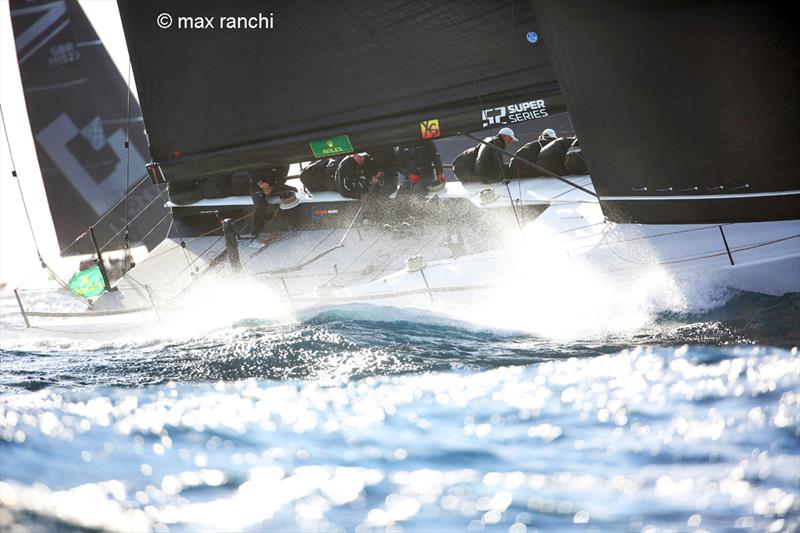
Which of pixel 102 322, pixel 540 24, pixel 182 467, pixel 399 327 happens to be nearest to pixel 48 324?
pixel 102 322

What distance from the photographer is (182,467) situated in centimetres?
315

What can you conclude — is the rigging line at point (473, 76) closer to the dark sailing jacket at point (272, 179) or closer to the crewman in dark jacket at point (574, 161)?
the crewman in dark jacket at point (574, 161)

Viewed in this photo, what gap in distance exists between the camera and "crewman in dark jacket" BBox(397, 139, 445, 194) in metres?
5.60

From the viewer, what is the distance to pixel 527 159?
5.42m

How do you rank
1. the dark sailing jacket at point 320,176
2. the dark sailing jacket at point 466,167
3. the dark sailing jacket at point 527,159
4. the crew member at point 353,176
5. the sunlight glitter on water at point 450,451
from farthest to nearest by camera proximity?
the dark sailing jacket at point 320,176 → the crew member at point 353,176 → the dark sailing jacket at point 466,167 → the dark sailing jacket at point 527,159 → the sunlight glitter on water at point 450,451

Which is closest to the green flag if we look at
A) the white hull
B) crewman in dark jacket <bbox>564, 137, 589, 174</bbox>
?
the white hull

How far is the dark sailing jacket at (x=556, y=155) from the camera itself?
524 centimetres

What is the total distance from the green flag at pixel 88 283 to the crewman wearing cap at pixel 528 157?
2737 mm

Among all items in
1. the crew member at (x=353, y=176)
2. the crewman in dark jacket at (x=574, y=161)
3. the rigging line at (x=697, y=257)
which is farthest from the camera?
the crew member at (x=353, y=176)

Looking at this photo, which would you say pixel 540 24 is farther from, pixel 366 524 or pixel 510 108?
pixel 366 524

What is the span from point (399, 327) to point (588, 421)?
1.54 meters

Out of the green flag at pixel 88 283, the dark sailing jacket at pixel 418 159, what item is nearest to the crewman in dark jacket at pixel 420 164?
the dark sailing jacket at pixel 418 159

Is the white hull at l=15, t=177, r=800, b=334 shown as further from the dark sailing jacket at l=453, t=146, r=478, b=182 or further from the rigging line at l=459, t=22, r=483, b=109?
the rigging line at l=459, t=22, r=483, b=109

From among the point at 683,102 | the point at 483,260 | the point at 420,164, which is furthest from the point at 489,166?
the point at 683,102
